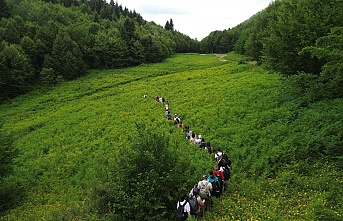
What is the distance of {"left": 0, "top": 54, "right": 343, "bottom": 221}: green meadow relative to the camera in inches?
515

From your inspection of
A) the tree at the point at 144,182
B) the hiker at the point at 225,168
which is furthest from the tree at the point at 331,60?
the tree at the point at 144,182

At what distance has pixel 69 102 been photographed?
51062mm

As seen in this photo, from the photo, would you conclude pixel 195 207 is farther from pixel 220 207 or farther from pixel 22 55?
pixel 22 55

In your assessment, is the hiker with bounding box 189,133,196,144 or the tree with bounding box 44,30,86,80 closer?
the hiker with bounding box 189,133,196,144

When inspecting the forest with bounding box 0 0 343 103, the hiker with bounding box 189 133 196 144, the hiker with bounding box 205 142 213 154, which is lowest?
the hiker with bounding box 189 133 196 144

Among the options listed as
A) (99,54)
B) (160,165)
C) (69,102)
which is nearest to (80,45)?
(99,54)

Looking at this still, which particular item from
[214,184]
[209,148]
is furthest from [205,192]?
[209,148]

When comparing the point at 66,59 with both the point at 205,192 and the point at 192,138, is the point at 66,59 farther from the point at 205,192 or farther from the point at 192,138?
the point at 205,192

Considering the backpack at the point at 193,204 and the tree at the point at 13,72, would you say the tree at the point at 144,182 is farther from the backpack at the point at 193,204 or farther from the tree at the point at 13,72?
the tree at the point at 13,72

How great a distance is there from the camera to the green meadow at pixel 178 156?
13.1m

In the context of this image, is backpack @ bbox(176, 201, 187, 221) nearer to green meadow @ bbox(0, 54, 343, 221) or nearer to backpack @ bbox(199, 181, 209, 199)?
green meadow @ bbox(0, 54, 343, 221)

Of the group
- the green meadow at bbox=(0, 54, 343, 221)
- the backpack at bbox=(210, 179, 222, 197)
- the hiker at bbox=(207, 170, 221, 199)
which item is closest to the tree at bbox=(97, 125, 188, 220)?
the green meadow at bbox=(0, 54, 343, 221)

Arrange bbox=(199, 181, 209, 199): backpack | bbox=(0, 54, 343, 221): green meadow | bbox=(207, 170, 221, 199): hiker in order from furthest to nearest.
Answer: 1. bbox=(207, 170, 221, 199): hiker
2. bbox=(0, 54, 343, 221): green meadow
3. bbox=(199, 181, 209, 199): backpack

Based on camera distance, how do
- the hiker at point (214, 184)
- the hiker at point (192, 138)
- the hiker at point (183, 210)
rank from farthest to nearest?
the hiker at point (192, 138) < the hiker at point (214, 184) < the hiker at point (183, 210)
